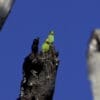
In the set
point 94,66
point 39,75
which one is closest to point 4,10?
point 39,75

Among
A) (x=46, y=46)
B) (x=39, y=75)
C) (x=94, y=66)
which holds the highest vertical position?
(x=46, y=46)

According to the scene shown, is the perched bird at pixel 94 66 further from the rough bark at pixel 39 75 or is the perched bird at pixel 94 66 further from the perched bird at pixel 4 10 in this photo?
the rough bark at pixel 39 75

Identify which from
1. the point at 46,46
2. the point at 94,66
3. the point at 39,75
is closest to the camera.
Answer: the point at 94,66

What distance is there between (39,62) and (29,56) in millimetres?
Result: 201

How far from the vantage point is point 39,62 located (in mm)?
4977

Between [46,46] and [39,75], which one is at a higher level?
[46,46]

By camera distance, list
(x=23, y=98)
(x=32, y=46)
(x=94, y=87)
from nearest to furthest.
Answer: (x=94, y=87), (x=23, y=98), (x=32, y=46)

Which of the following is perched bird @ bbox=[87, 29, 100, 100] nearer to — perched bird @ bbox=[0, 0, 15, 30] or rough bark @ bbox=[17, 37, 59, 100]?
perched bird @ bbox=[0, 0, 15, 30]

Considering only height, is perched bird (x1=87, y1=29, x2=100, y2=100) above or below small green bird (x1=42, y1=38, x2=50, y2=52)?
below

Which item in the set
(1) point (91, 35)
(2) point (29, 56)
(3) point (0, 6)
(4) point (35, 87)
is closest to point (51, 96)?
(4) point (35, 87)

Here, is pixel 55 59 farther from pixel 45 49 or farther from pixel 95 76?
pixel 95 76

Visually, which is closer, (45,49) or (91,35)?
(91,35)

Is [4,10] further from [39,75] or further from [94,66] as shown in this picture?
[94,66]

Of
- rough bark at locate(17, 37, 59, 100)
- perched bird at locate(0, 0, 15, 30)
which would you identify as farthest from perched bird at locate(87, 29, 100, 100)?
rough bark at locate(17, 37, 59, 100)
